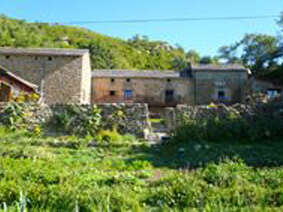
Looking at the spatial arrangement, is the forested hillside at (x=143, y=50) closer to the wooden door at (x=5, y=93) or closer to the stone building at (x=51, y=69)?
the stone building at (x=51, y=69)

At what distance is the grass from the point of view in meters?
3.76

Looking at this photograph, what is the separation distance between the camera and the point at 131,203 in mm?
3779

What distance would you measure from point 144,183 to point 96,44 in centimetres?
4666

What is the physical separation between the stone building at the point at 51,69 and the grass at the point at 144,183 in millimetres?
14743

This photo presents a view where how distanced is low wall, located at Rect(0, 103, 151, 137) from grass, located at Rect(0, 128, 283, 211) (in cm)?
343

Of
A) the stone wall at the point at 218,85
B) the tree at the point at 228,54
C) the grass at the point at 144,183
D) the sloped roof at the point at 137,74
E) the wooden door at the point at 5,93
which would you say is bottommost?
the grass at the point at 144,183

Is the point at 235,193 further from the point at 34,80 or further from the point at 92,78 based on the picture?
the point at 92,78

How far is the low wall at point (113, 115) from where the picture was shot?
11.5m

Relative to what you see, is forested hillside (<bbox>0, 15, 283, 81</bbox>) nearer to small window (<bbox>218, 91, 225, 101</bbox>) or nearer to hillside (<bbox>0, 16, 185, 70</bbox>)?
hillside (<bbox>0, 16, 185, 70</bbox>)

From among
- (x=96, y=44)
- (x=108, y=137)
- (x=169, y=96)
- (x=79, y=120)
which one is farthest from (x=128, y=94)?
(x=96, y=44)

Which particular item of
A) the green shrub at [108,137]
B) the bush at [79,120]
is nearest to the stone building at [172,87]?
the bush at [79,120]

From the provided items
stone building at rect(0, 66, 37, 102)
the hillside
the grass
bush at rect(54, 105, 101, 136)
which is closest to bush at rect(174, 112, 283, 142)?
the grass

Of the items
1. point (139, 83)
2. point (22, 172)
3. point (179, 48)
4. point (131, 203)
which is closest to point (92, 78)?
point (139, 83)

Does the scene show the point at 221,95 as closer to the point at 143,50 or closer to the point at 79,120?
the point at 79,120
